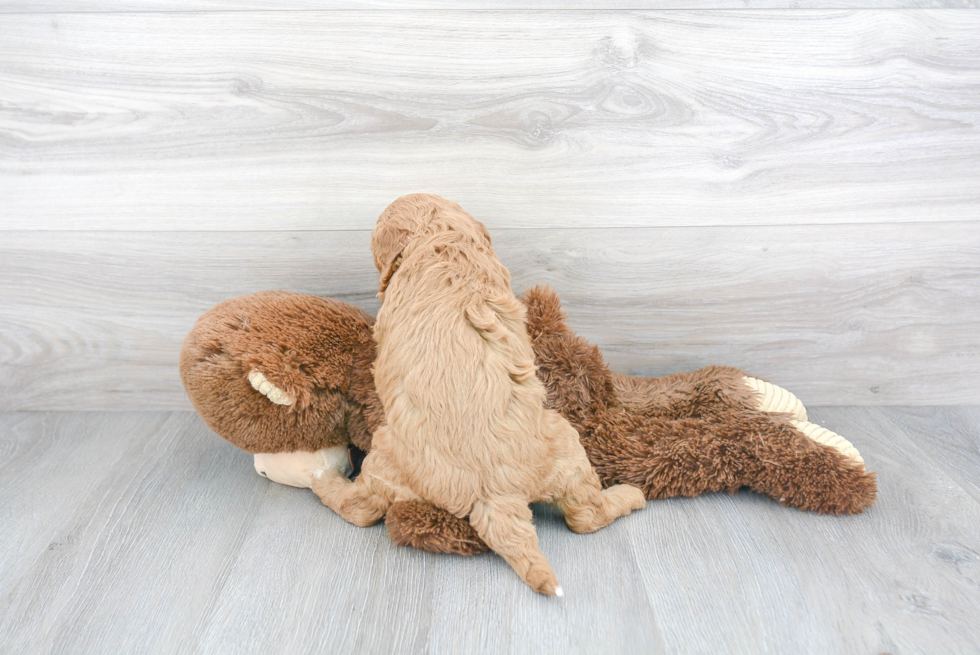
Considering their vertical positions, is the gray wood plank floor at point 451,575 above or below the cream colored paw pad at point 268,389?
below

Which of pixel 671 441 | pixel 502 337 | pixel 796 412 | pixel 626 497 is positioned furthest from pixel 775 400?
pixel 502 337

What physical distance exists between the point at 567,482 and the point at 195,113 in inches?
33.5

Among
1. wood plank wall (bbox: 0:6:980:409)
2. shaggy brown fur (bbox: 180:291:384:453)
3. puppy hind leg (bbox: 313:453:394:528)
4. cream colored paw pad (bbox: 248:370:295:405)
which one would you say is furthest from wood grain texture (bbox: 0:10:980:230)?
puppy hind leg (bbox: 313:453:394:528)

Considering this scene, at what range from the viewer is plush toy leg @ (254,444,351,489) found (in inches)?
39.9

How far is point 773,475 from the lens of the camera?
38.3 inches

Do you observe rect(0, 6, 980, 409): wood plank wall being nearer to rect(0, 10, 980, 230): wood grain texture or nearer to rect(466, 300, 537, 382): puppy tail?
rect(0, 10, 980, 230): wood grain texture

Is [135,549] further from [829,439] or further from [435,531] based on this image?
[829,439]

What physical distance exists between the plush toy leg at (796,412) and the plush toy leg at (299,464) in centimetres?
67

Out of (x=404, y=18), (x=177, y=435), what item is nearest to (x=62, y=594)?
(x=177, y=435)

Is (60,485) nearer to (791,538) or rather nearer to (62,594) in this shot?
(62,594)

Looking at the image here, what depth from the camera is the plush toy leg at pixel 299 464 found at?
1.01 m

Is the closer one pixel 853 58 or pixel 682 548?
pixel 682 548

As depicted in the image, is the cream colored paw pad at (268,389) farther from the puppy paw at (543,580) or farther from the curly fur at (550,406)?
the puppy paw at (543,580)

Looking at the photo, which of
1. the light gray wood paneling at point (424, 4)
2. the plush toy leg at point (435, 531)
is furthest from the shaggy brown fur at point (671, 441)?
the light gray wood paneling at point (424, 4)
